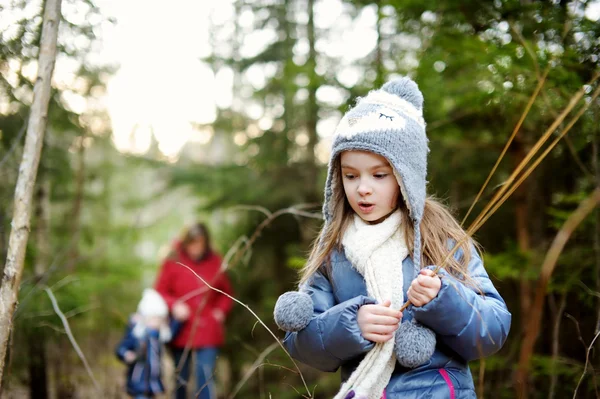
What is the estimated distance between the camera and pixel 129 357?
512cm

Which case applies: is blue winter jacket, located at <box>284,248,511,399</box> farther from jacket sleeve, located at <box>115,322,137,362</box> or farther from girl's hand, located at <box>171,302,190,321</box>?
girl's hand, located at <box>171,302,190,321</box>

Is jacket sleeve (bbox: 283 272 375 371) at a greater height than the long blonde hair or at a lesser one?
Result: lesser

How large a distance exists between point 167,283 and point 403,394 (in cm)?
461

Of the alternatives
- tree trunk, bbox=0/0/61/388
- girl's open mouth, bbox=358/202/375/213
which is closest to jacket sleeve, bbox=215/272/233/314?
tree trunk, bbox=0/0/61/388

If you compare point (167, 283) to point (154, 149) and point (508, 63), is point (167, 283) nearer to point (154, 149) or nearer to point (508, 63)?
point (508, 63)

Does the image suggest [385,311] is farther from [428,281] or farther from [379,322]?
[428,281]

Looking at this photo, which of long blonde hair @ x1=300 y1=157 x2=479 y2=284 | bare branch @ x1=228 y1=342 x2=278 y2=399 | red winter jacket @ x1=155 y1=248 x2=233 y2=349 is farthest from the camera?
red winter jacket @ x1=155 y1=248 x2=233 y2=349

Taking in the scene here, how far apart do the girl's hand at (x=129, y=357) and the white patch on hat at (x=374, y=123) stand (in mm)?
3961

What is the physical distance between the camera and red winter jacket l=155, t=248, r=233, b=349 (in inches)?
228

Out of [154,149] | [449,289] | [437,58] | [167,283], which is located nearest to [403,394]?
[449,289]

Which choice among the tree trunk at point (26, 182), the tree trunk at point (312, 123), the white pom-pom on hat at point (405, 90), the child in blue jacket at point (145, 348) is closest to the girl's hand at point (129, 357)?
the child in blue jacket at point (145, 348)

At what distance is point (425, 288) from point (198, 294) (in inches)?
178

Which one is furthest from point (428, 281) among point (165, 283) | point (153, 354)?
point (165, 283)

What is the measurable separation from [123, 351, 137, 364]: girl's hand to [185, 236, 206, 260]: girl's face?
1452 millimetres
